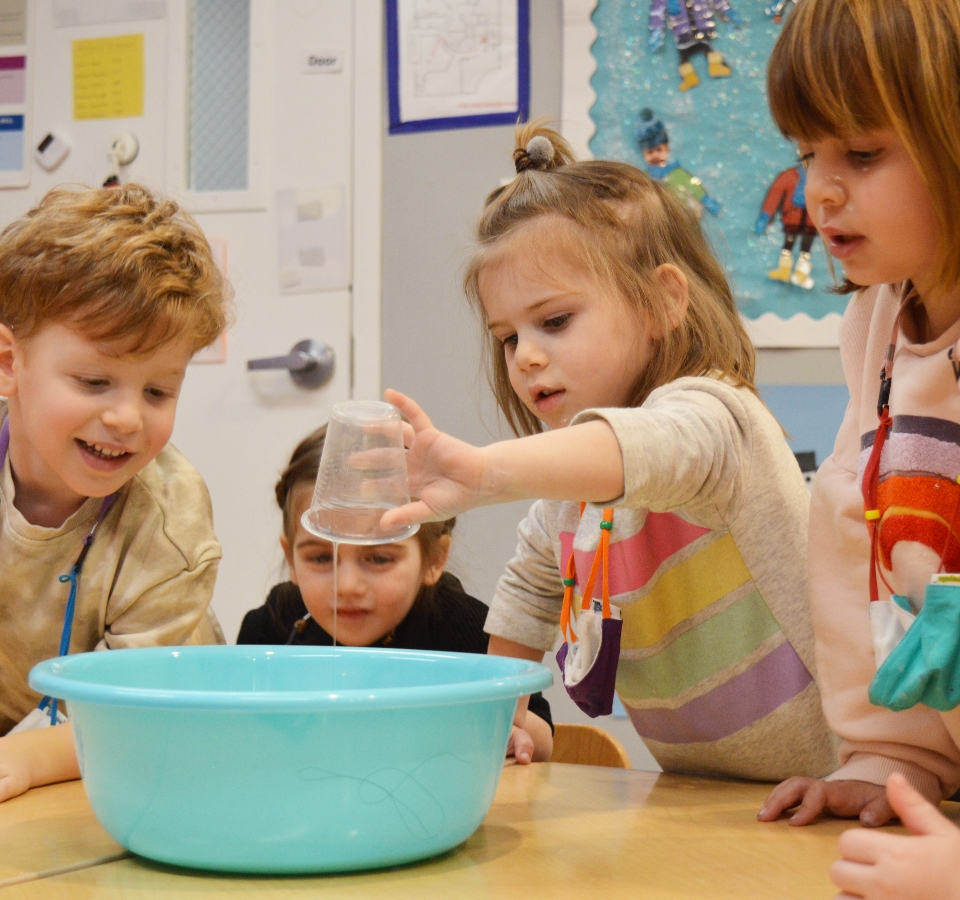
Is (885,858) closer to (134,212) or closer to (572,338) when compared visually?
(572,338)

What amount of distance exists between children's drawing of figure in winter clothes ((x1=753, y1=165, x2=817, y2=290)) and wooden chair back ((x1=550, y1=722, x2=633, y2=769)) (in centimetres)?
93

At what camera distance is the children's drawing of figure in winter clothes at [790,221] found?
1.82 metres

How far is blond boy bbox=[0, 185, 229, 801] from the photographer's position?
1008 mm

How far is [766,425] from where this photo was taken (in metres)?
0.85

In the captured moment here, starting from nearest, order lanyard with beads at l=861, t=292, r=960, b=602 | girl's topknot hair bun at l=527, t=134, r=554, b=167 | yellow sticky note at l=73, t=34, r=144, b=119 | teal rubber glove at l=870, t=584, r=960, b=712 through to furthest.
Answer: teal rubber glove at l=870, t=584, r=960, b=712
lanyard with beads at l=861, t=292, r=960, b=602
girl's topknot hair bun at l=527, t=134, r=554, b=167
yellow sticky note at l=73, t=34, r=144, b=119

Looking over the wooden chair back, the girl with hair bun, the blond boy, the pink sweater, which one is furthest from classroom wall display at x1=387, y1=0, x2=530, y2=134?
the pink sweater

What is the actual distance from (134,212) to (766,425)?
67 cm

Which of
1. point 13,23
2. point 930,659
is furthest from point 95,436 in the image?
point 13,23

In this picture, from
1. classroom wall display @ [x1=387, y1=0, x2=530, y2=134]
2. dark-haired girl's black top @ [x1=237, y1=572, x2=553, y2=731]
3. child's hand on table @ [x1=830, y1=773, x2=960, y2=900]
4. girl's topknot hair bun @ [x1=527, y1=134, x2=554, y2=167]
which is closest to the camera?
child's hand on table @ [x1=830, y1=773, x2=960, y2=900]

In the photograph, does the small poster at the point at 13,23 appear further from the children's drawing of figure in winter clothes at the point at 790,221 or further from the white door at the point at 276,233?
the children's drawing of figure in winter clothes at the point at 790,221

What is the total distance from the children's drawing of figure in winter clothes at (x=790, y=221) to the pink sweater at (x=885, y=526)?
1015 mm

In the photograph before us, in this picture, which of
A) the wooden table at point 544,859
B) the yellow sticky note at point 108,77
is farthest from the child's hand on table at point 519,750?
the yellow sticky note at point 108,77

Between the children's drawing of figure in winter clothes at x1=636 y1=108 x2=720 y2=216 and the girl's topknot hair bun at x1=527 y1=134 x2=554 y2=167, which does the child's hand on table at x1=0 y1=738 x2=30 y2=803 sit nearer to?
the girl's topknot hair bun at x1=527 y1=134 x2=554 y2=167

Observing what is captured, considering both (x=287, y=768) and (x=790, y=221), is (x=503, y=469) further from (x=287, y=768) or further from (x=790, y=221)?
(x=790, y=221)
